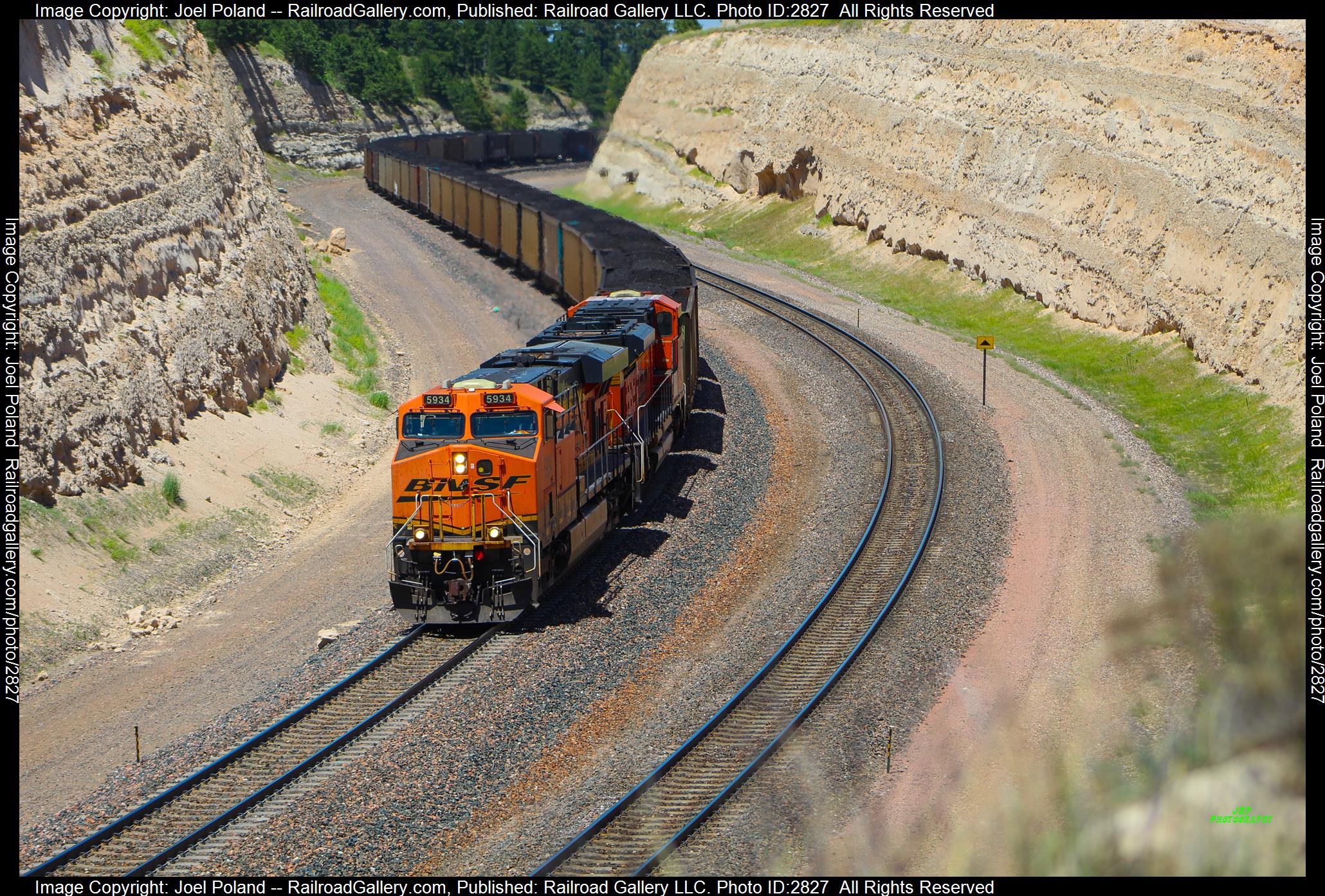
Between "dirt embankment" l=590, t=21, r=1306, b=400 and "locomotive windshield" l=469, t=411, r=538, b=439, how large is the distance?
19.7 metres

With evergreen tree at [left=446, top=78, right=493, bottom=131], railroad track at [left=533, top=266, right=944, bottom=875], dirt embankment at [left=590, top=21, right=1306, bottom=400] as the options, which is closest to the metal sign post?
railroad track at [left=533, top=266, right=944, bottom=875]

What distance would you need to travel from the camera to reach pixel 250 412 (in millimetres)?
30141

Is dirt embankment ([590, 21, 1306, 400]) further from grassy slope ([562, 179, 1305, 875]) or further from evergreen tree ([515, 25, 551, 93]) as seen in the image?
evergreen tree ([515, 25, 551, 93])

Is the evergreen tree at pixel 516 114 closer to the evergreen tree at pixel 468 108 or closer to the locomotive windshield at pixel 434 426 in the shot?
the evergreen tree at pixel 468 108

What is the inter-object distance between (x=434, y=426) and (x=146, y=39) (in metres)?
21.9

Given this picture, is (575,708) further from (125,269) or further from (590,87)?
(590,87)

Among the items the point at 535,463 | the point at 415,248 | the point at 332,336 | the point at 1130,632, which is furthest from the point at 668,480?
the point at 415,248

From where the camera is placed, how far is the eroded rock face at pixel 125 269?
2373cm

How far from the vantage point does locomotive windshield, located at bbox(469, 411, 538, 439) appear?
20.0 metres

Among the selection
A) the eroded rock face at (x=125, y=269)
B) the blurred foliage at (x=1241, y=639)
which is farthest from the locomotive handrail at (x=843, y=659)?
the eroded rock face at (x=125, y=269)

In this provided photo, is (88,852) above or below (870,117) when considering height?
below

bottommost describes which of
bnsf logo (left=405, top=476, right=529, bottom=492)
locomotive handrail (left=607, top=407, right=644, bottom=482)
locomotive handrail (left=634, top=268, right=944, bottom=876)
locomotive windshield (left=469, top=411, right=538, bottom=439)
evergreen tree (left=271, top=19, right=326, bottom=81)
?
locomotive handrail (left=634, top=268, right=944, bottom=876)
